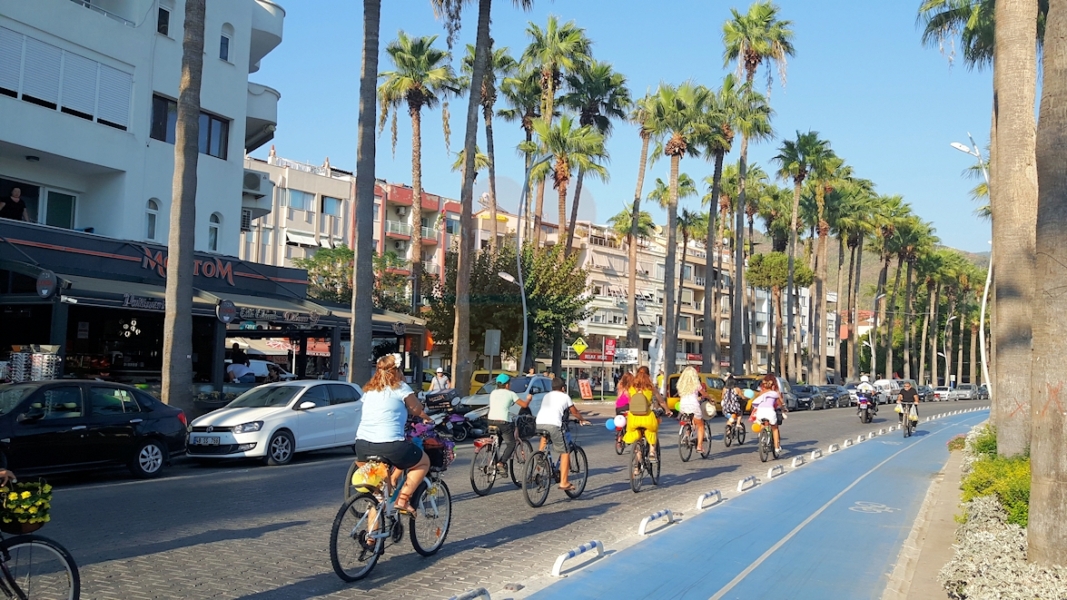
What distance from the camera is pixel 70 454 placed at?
13.4 m

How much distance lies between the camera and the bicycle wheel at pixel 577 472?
42.7 feet

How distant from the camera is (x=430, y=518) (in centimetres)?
882

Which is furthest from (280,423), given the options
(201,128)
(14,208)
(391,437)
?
(201,128)

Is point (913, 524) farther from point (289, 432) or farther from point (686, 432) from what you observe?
point (289, 432)

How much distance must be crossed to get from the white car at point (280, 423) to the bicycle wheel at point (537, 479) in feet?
20.2

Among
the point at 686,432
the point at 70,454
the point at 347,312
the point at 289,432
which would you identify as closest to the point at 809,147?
the point at 347,312

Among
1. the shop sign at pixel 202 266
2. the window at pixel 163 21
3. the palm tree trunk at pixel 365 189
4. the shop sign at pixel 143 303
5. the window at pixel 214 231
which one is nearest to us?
the shop sign at pixel 143 303

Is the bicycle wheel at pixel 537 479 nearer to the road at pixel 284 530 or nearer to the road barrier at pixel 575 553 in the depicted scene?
the road at pixel 284 530

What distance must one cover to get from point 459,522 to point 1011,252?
30.9 feet

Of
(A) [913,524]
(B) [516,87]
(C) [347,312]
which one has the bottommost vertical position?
(A) [913,524]

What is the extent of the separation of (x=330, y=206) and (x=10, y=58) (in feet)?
124

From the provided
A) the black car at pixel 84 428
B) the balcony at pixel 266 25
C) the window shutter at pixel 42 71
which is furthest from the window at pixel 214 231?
the black car at pixel 84 428

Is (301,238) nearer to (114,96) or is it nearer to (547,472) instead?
(114,96)

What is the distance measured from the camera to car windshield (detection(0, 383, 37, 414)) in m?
12.9
